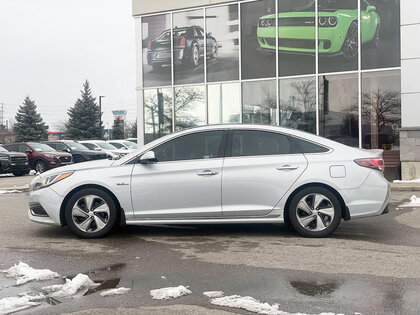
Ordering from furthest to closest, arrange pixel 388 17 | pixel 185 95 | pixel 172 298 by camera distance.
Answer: pixel 185 95 → pixel 388 17 → pixel 172 298

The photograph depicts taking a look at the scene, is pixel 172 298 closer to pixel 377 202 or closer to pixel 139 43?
pixel 377 202

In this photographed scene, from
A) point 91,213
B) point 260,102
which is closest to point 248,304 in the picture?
point 91,213

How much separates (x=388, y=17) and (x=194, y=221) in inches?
476

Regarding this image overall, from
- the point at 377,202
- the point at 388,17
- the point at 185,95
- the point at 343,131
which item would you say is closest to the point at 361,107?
the point at 343,131

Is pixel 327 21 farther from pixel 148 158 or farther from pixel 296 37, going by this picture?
pixel 148 158

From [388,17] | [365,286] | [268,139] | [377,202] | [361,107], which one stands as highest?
[388,17]

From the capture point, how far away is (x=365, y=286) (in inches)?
181

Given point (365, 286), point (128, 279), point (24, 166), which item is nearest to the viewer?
point (365, 286)

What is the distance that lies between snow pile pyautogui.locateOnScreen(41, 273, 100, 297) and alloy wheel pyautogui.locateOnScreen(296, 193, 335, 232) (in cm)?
303

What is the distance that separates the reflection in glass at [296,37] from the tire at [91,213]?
12.0m

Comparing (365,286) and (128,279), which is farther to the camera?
(128,279)

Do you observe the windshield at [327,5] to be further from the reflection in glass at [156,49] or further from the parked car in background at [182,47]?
the reflection in glass at [156,49]

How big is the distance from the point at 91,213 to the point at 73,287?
2339mm

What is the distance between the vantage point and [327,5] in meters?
17.0
